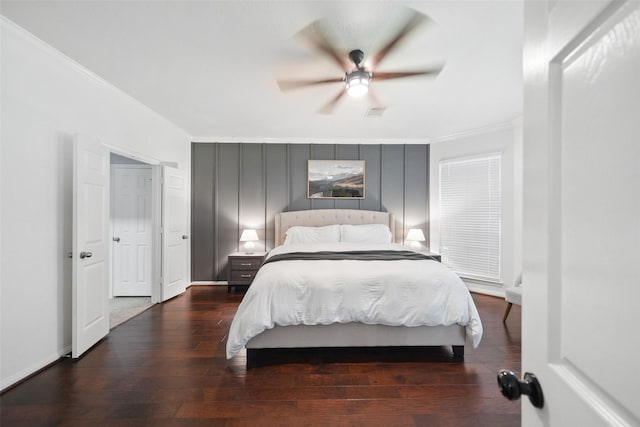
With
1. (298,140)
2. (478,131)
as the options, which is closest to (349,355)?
(298,140)

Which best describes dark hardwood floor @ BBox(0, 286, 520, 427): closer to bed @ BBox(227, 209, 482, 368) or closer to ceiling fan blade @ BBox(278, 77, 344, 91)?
bed @ BBox(227, 209, 482, 368)

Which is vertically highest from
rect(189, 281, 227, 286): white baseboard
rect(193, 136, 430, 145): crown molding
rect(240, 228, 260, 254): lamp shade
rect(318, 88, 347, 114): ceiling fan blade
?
rect(193, 136, 430, 145): crown molding

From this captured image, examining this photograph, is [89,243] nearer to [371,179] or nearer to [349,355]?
[349,355]

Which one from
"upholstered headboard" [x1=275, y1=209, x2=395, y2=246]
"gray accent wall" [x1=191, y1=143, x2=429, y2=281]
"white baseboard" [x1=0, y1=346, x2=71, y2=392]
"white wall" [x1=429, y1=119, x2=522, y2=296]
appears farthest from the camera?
"gray accent wall" [x1=191, y1=143, x2=429, y2=281]

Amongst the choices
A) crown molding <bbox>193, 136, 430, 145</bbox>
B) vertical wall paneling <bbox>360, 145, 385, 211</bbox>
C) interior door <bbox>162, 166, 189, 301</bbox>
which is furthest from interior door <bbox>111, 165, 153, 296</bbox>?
vertical wall paneling <bbox>360, 145, 385, 211</bbox>

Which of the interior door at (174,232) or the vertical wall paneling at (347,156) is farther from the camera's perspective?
the vertical wall paneling at (347,156)

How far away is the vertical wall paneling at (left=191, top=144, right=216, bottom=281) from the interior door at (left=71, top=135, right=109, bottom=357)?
2.16 metres

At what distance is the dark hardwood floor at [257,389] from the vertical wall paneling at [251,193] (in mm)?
2525

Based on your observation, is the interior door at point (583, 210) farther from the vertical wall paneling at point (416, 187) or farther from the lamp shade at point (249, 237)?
the vertical wall paneling at point (416, 187)

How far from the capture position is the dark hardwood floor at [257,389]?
6.24 ft

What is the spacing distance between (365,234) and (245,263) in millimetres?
2067

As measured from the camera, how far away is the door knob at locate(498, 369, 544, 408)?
2.04 feet

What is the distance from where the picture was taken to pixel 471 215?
15.9 ft

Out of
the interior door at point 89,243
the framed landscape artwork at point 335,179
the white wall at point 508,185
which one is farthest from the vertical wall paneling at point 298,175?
the interior door at point 89,243
